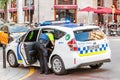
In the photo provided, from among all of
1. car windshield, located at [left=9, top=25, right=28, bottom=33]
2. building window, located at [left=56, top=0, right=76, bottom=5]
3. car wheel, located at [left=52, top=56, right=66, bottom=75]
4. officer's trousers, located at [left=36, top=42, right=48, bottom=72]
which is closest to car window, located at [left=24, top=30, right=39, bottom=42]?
officer's trousers, located at [left=36, top=42, right=48, bottom=72]

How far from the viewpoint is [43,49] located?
14047mm

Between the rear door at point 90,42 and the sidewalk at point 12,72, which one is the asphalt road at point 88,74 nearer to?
the sidewalk at point 12,72

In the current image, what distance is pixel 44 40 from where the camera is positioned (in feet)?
46.8

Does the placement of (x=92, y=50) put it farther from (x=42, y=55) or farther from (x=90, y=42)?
(x=42, y=55)

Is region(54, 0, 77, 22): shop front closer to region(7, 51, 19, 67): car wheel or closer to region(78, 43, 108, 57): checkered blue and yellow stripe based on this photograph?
region(7, 51, 19, 67): car wheel

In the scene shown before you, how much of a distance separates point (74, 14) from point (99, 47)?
33994 mm

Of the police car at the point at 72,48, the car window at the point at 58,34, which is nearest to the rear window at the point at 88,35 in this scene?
the police car at the point at 72,48

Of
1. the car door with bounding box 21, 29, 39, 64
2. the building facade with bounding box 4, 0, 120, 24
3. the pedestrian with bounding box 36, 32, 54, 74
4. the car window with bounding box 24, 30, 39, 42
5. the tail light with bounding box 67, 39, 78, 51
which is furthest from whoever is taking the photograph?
the building facade with bounding box 4, 0, 120, 24

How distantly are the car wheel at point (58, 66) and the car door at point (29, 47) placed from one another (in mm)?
1049

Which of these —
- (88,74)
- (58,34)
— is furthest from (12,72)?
(88,74)

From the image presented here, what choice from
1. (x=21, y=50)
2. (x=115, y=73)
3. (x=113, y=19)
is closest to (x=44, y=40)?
(x=21, y=50)

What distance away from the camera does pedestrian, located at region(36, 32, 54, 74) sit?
1402cm

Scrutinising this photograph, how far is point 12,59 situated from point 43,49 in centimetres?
230

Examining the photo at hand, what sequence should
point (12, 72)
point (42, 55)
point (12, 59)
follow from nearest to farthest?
1. point (42, 55)
2. point (12, 72)
3. point (12, 59)
